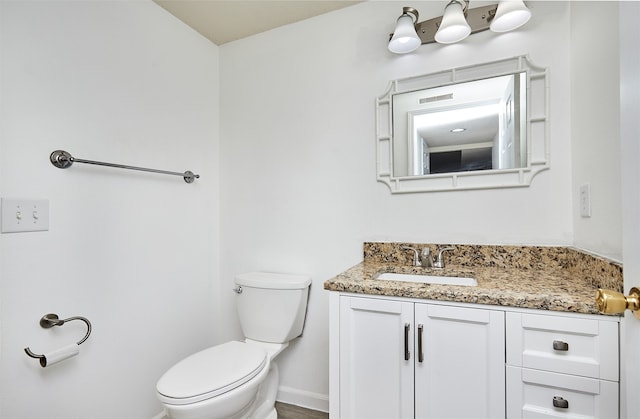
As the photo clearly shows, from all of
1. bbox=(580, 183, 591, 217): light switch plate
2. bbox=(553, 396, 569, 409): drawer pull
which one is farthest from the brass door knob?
bbox=(580, 183, 591, 217): light switch plate

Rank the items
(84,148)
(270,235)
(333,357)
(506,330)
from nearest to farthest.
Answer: (506,330)
(333,357)
(84,148)
(270,235)

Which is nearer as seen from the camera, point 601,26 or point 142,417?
point 601,26

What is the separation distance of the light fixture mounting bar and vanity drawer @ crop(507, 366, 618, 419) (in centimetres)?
144

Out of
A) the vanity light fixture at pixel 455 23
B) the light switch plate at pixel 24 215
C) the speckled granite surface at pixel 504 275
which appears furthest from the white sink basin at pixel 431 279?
the light switch plate at pixel 24 215

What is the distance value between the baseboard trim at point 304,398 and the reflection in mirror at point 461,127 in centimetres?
133

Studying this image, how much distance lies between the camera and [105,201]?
1461 millimetres

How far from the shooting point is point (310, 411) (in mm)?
1801

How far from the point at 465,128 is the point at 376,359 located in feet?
3.70

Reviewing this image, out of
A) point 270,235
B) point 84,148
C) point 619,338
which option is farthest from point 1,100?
point 619,338

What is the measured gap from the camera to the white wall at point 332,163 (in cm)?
141

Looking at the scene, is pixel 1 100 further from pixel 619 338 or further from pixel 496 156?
pixel 619 338

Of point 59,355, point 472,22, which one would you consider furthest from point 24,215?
point 472,22

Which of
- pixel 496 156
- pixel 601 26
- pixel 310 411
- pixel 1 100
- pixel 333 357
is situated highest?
pixel 601 26

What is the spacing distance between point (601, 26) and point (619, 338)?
3.32 ft
